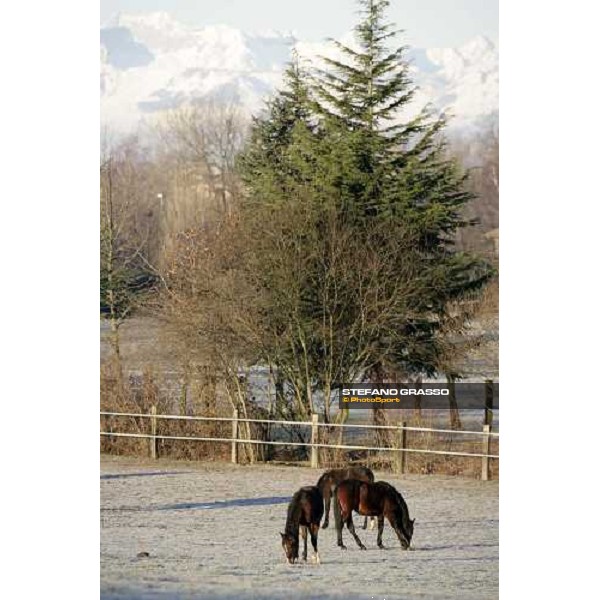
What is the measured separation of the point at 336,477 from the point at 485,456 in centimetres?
89

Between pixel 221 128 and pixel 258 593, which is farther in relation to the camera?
pixel 221 128

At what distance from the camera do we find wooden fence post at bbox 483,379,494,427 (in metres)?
9.59

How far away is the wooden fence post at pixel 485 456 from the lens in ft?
31.4

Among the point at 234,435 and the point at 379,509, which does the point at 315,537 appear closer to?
the point at 379,509

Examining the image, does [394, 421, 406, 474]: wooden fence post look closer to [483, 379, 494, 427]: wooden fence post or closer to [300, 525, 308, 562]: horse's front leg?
[483, 379, 494, 427]: wooden fence post

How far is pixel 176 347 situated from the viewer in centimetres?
1007

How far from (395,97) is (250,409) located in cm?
213

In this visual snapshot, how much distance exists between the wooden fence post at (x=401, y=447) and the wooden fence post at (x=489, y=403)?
19.2 inches

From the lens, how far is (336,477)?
9688mm

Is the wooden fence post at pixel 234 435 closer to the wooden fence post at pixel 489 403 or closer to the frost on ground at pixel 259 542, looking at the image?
the frost on ground at pixel 259 542

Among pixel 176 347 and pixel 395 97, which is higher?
pixel 395 97

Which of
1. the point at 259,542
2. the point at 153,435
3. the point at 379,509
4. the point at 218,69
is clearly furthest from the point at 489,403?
the point at 218,69
